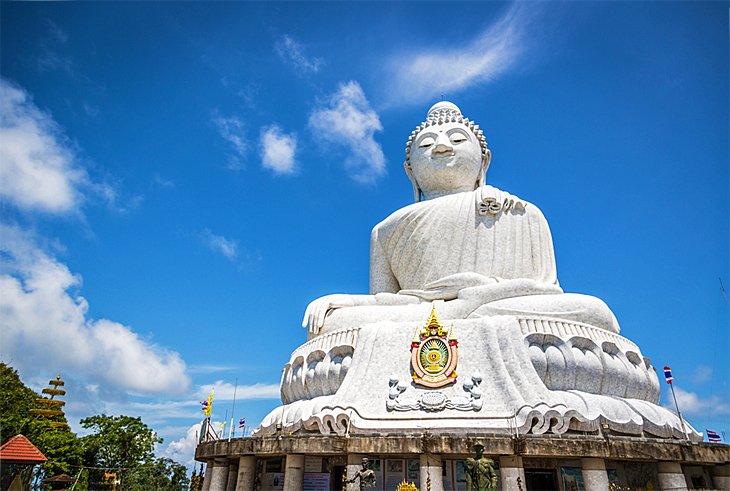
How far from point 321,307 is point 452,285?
306 cm

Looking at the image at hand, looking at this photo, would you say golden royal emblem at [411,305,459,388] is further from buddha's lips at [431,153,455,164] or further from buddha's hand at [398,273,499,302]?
buddha's lips at [431,153,455,164]

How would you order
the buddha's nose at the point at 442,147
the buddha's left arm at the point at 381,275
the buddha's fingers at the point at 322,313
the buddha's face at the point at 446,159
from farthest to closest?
the buddha's face at the point at 446,159 < the buddha's nose at the point at 442,147 < the buddha's left arm at the point at 381,275 < the buddha's fingers at the point at 322,313

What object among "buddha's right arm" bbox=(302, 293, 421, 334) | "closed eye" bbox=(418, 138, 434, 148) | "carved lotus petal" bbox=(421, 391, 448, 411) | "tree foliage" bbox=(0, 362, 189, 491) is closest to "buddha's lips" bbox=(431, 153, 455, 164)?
"closed eye" bbox=(418, 138, 434, 148)

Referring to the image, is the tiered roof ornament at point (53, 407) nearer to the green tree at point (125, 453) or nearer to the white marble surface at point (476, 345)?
the green tree at point (125, 453)

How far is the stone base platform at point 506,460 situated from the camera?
7.39 metres

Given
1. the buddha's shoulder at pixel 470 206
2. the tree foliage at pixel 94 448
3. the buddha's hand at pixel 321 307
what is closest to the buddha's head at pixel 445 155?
the buddha's shoulder at pixel 470 206

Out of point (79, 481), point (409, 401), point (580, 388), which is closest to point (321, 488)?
point (409, 401)

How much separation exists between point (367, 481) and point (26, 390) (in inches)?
854

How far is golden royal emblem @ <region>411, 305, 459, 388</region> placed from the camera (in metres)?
9.66

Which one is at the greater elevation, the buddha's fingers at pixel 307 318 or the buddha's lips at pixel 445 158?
the buddha's lips at pixel 445 158

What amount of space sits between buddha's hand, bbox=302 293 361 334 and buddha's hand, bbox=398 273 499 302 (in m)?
1.69

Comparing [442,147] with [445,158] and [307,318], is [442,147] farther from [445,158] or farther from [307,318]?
[307,318]

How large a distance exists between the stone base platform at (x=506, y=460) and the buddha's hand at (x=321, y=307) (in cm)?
340

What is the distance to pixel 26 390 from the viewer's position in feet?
75.2
